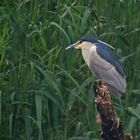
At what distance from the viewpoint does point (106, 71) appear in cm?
386

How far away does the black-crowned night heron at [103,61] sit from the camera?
3689mm

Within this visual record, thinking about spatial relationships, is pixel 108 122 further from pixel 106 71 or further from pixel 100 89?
pixel 106 71

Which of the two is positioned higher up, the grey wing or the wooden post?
the grey wing

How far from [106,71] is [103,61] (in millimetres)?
66

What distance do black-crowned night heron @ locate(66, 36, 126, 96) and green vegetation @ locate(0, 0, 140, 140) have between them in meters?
0.07

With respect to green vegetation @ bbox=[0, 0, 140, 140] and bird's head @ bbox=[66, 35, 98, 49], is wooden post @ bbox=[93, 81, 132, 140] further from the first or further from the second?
bird's head @ bbox=[66, 35, 98, 49]

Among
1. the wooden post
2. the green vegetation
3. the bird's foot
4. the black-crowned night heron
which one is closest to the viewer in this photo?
the wooden post

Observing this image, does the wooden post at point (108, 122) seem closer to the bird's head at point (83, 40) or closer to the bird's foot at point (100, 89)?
the bird's foot at point (100, 89)

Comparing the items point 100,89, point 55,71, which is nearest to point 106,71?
point 55,71

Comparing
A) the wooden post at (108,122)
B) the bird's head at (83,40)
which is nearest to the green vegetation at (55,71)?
the bird's head at (83,40)

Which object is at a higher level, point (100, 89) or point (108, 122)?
point (100, 89)

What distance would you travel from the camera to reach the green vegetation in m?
3.56

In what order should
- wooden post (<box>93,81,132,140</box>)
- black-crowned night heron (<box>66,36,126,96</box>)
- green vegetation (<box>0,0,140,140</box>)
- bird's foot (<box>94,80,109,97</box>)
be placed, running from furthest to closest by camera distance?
black-crowned night heron (<box>66,36,126,96</box>), green vegetation (<box>0,0,140,140</box>), bird's foot (<box>94,80,109,97</box>), wooden post (<box>93,81,132,140</box>)

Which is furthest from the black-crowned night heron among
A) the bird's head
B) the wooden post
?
the wooden post
